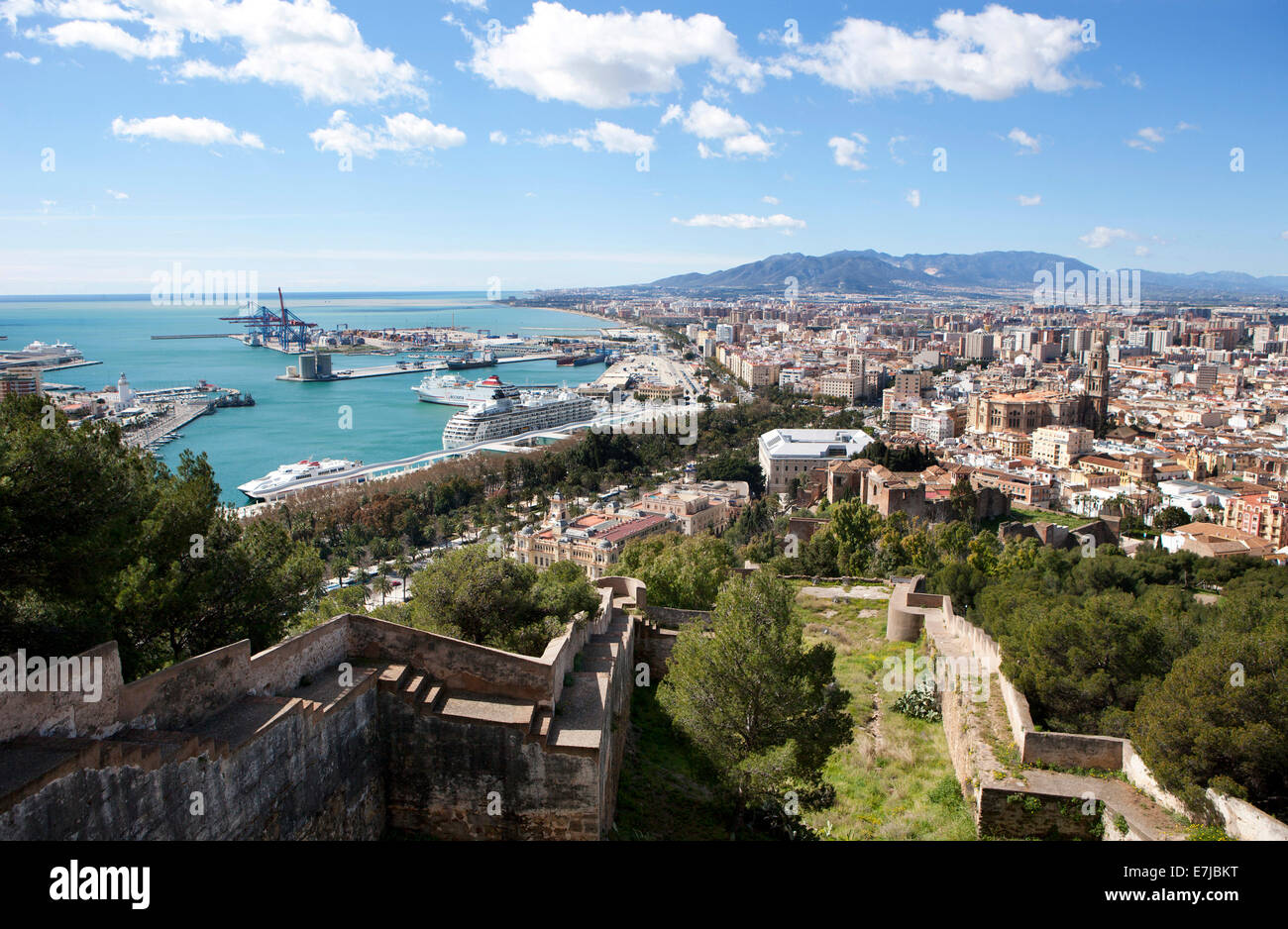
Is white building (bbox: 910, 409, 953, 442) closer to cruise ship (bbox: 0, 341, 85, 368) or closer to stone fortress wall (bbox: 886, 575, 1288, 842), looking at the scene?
stone fortress wall (bbox: 886, 575, 1288, 842)

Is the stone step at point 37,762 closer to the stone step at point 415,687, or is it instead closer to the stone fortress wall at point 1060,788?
the stone step at point 415,687

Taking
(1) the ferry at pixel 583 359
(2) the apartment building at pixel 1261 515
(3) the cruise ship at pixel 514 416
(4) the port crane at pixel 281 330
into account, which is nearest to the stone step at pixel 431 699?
(2) the apartment building at pixel 1261 515

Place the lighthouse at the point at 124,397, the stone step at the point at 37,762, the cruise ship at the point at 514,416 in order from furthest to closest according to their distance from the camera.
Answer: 1. the lighthouse at the point at 124,397
2. the cruise ship at the point at 514,416
3. the stone step at the point at 37,762

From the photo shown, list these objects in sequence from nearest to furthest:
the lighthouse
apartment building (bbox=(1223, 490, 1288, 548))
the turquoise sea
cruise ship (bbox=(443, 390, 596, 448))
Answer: apartment building (bbox=(1223, 490, 1288, 548)), the turquoise sea, cruise ship (bbox=(443, 390, 596, 448)), the lighthouse

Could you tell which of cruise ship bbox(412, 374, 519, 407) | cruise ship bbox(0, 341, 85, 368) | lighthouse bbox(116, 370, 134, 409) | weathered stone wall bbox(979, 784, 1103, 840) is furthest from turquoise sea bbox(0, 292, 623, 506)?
weathered stone wall bbox(979, 784, 1103, 840)

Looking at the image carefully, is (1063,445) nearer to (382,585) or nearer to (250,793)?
(382,585)

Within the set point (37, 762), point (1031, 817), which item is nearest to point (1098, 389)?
point (1031, 817)

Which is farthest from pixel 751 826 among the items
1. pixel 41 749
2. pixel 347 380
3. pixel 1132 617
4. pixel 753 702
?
pixel 347 380
